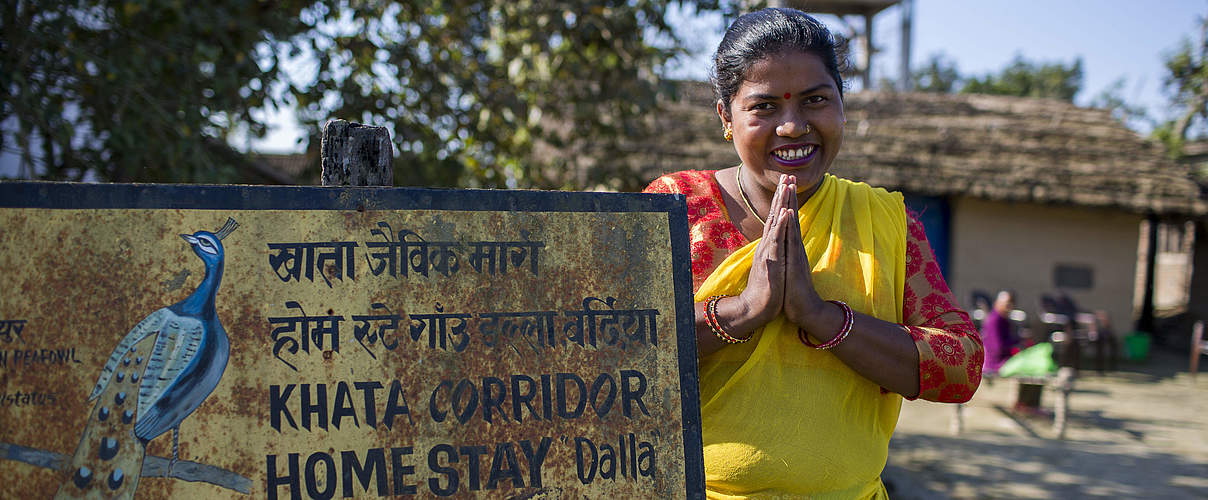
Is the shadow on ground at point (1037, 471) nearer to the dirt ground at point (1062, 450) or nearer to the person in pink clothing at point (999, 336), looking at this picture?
the dirt ground at point (1062, 450)

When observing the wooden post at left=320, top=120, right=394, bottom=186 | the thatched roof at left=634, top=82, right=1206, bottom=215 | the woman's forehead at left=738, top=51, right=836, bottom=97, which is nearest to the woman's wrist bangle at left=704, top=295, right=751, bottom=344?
the woman's forehead at left=738, top=51, right=836, bottom=97

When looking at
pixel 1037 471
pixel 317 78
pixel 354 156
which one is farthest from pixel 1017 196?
pixel 354 156

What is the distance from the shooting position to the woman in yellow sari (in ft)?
4.98

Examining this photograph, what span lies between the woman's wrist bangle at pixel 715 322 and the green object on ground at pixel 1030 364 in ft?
21.9

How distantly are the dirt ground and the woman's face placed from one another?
13.1 feet

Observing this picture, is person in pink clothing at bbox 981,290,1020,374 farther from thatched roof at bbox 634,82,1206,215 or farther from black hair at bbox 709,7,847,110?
black hair at bbox 709,7,847,110

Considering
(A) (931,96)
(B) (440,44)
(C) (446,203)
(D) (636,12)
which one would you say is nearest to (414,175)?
(B) (440,44)

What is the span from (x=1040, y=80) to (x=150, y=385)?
125 feet

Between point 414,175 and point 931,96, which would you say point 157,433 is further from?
point 931,96

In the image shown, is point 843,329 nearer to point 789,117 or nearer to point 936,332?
point 936,332

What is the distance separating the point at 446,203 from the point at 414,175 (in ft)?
13.2

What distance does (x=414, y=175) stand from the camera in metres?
5.28

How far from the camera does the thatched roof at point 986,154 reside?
430 inches

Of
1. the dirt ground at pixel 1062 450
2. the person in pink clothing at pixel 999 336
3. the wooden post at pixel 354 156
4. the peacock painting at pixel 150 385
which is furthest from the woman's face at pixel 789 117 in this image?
the person in pink clothing at pixel 999 336
